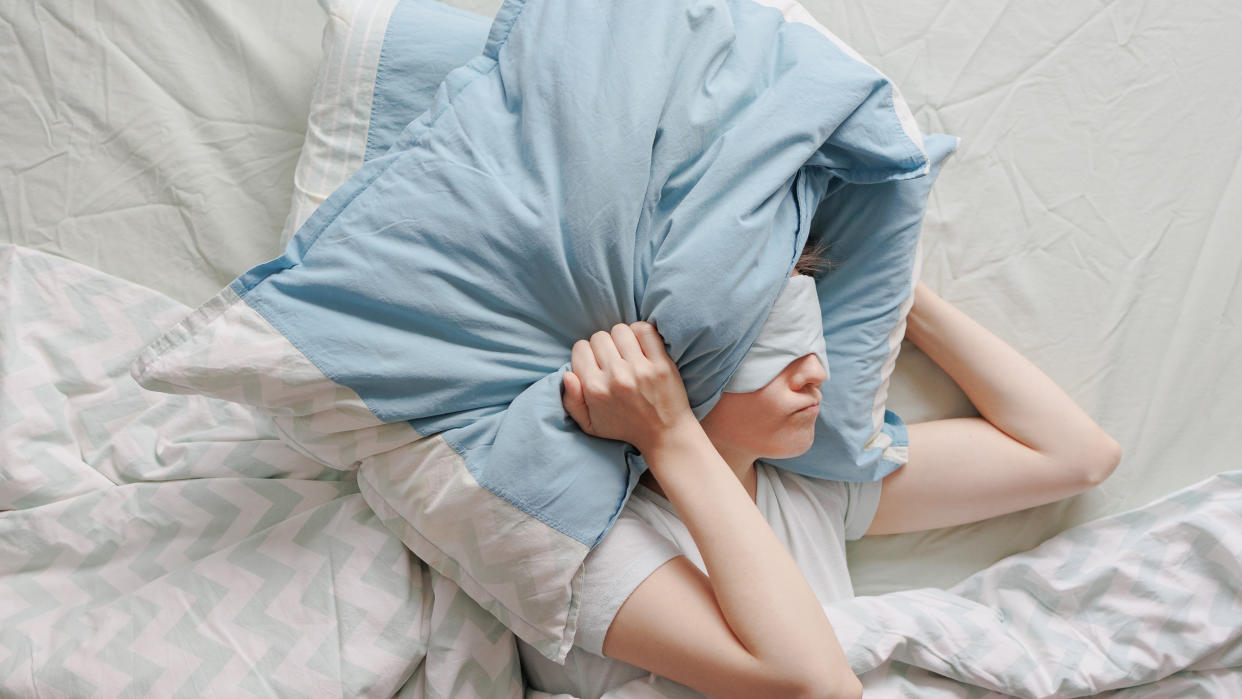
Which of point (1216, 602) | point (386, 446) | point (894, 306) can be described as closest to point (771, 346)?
point (894, 306)

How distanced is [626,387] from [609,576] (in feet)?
0.64

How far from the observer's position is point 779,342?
948 mm

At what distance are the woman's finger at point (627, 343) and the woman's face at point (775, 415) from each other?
0.43 feet

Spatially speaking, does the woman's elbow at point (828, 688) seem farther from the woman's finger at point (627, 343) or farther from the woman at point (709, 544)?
the woman's finger at point (627, 343)

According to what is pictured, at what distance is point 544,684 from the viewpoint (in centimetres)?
107

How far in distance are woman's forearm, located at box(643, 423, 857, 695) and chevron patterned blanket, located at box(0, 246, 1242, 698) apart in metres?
0.13

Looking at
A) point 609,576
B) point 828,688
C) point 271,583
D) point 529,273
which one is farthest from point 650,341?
point 271,583

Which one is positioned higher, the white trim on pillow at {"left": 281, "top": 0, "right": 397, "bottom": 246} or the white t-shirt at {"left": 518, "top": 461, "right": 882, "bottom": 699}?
the white trim on pillow at {"left": 281, "top": 0, "right": 397, "bottom": 246}

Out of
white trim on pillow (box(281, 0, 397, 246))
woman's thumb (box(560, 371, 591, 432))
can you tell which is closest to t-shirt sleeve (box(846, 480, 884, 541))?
woman's thumb (box(560, 371, 591, 432))

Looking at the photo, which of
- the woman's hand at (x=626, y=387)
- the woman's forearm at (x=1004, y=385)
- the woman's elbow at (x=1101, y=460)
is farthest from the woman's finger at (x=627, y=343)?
the woman's elbow at (x=1101, y=460)

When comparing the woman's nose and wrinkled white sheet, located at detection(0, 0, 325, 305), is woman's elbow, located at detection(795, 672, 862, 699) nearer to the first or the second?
the woman's nose

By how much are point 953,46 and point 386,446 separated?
2.94 feet

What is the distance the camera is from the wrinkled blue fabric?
0.88m

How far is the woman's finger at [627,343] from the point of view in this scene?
90 cm
